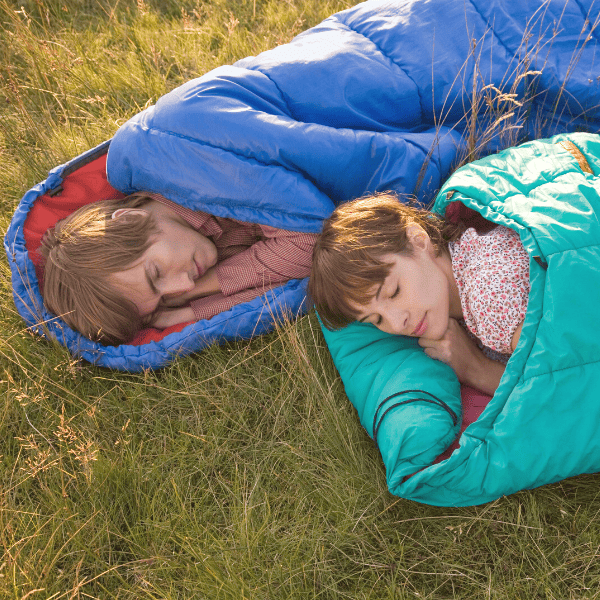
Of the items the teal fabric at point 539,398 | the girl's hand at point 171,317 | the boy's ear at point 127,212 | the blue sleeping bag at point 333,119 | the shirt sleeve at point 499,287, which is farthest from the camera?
the girl's hand at point 171,317

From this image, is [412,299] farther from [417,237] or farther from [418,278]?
[417,237]

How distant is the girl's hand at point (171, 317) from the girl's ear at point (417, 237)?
3.88 feet

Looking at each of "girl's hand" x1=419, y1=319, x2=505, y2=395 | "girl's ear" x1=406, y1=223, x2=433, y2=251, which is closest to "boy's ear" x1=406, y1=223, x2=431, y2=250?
"girl's ear" x1=406, y1=223, x2=433, y2=251

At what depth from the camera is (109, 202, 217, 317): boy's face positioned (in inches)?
102

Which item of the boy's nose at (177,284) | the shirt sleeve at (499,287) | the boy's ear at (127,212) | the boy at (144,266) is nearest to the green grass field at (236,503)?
the boy at (144,266)

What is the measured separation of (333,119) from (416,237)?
747 mm

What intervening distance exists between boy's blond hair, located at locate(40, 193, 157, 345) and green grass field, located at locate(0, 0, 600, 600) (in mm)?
203

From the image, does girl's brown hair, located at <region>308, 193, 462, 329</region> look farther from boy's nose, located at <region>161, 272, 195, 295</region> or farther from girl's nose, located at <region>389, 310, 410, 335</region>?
boy's nose, located at <region>161, 272, 195, 295</region>

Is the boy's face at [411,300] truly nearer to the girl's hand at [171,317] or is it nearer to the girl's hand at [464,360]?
A: the girl's hand at [464,360]

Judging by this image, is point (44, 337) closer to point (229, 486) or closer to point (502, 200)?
point (229, 486)

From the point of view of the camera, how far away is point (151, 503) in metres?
2.09

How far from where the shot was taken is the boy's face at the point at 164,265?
2586 mm

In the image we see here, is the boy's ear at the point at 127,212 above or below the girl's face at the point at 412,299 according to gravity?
above

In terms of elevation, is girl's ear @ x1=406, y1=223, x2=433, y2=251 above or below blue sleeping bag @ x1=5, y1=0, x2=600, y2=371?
below
